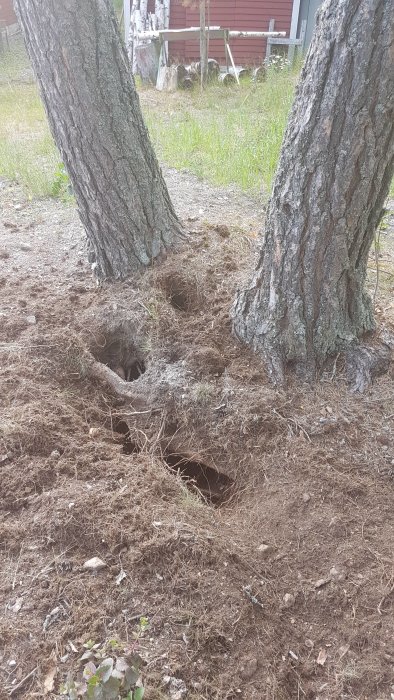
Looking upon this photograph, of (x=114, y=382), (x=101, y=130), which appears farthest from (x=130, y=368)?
(x=101, y=130)

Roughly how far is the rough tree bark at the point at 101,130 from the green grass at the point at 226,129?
179 cm

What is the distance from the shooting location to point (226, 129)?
5914 millimetres

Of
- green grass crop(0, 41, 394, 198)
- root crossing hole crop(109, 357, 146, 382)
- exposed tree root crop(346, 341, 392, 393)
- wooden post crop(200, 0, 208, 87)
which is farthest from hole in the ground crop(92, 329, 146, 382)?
wooden post crop(200, 0, 208, 87)

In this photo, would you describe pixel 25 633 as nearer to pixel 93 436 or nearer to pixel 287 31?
pixel 93 436

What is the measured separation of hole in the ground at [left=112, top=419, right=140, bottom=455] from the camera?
2.48 meters

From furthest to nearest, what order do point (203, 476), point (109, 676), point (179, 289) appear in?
point (179, 289), point (203, 476), point (109, 676)

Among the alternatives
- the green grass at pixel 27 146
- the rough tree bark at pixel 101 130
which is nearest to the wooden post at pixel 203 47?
the green grass at pixel 27 146

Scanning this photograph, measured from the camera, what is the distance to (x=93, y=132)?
8.55 feet

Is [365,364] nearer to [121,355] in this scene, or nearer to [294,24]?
[121,355]

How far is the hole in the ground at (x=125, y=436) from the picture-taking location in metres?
2.48

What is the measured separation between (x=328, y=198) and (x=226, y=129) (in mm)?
4332

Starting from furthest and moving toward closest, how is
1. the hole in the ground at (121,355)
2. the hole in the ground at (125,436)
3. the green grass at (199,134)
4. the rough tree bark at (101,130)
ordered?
the green grass at (199,134) < the hole in the ground at (121,355) < the hole in the ground at (125,436) < the rough tree bark at (101,130)

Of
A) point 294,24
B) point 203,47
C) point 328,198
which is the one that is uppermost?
point 294,24

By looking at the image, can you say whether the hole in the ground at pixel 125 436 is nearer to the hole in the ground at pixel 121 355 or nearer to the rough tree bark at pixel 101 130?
the hole in the ground at pixel 121 355
